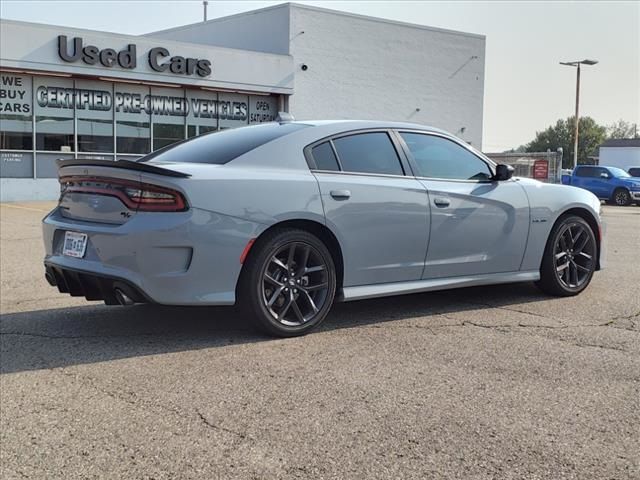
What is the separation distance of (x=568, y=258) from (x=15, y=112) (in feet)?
63.0

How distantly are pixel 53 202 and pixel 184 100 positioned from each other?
19.3 ft

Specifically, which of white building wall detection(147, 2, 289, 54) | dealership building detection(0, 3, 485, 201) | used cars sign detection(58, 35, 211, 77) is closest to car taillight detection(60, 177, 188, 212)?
dealership building detection(0, 3, 485, 201)

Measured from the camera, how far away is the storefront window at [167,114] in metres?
24.6

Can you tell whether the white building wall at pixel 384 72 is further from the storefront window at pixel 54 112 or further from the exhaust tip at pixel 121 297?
the exhaust tip at pixel 121 297

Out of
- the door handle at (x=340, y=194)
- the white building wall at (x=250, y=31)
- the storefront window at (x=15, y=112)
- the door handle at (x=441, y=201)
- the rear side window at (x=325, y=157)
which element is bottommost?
the door handle at (x=441, y=201)

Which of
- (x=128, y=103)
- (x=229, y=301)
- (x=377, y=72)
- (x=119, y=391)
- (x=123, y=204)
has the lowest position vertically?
(x=119, y=391)

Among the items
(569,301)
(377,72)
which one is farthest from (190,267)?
(377,72)

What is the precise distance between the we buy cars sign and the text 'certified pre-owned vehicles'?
73.8 feet

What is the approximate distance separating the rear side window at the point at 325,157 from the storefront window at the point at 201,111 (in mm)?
20564

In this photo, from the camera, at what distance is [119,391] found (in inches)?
154

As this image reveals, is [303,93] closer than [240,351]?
No

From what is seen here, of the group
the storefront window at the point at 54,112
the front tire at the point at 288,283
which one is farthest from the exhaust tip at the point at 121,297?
the storefront window at the point at 54,112

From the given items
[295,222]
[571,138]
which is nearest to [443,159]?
[295,222]

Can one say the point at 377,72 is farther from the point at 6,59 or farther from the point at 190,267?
the point at 190,267
